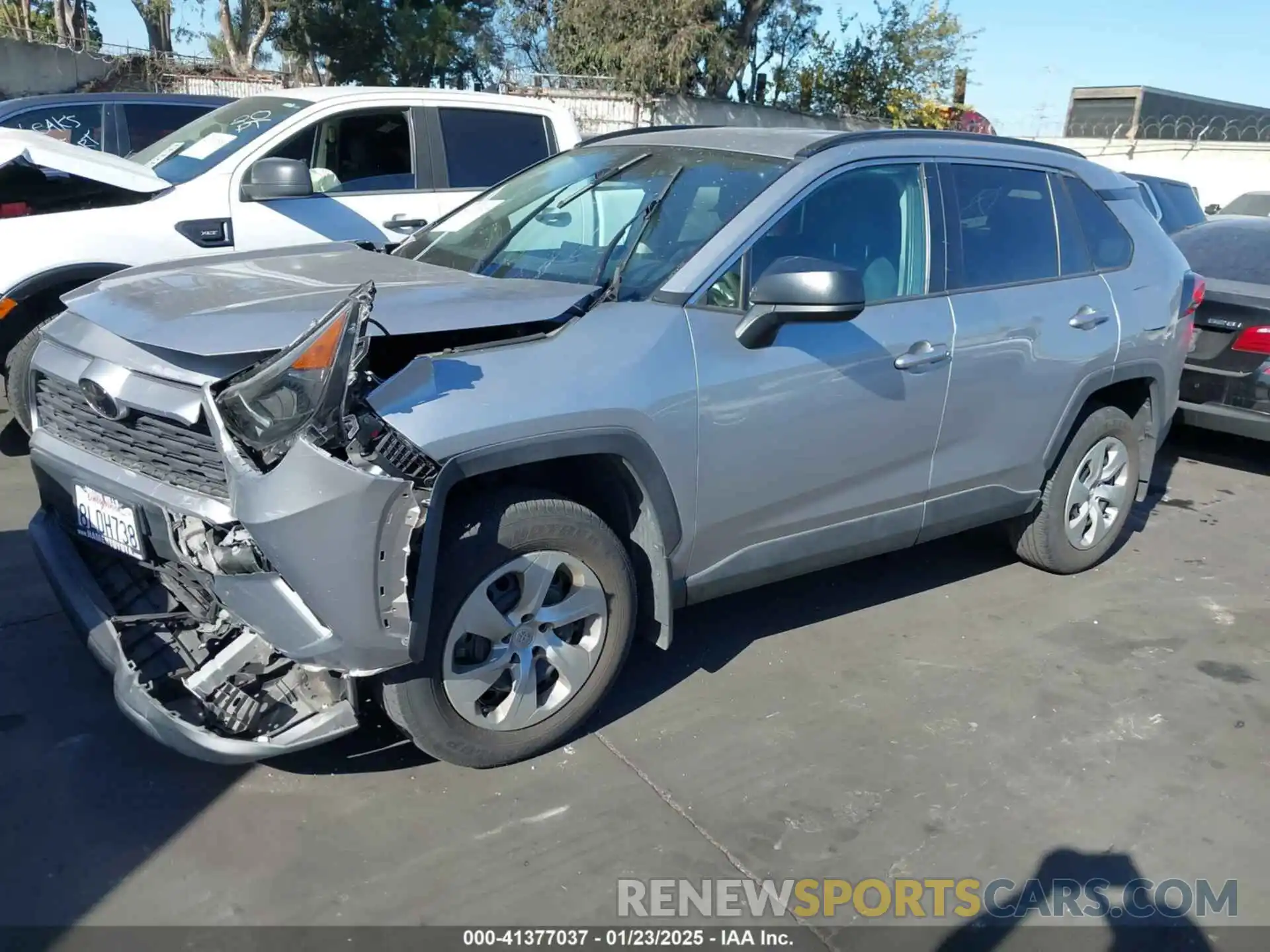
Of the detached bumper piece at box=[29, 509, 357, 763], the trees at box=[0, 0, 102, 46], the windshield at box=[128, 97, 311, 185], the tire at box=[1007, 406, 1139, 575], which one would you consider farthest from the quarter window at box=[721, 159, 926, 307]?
the trees at box=[0, 0, 102, 46]

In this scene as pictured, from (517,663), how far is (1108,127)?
28970 millimetres

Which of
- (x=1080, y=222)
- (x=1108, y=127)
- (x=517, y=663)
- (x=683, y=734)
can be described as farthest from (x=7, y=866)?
(x=1108, y=127)

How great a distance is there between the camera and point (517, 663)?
3.23 meters

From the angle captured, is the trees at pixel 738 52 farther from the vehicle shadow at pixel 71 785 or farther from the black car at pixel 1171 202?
the vehicle shadow at pixel 71 785

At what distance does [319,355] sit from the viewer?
264 cm

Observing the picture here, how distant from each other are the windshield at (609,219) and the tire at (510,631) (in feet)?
2.72

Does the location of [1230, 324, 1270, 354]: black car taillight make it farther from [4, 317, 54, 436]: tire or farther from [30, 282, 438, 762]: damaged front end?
[4, 317, 54, 436]: tire

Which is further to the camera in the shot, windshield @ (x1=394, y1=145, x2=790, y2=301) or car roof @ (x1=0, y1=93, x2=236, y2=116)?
car roof @ (x1=0, y1=93, x2=236, y2=116)

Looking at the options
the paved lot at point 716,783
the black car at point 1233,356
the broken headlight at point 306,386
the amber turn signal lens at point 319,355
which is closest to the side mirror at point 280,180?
the paved lot at point 716,783

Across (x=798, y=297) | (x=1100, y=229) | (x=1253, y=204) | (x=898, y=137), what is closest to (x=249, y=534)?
(x=798, y=297)

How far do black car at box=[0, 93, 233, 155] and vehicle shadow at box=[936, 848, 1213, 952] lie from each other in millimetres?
7276

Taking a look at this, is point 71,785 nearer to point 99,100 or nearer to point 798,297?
point 798,297

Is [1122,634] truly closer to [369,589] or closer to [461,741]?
[461,741]

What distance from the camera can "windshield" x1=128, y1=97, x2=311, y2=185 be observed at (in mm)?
6398
